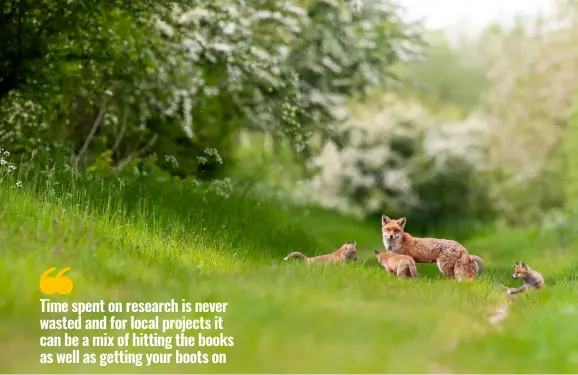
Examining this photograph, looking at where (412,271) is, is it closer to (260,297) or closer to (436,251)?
(436,251)

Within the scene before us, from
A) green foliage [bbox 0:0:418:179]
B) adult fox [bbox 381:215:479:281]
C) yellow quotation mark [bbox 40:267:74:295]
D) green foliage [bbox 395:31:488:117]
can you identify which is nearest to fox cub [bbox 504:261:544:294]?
adult fox [bbox 381:215:479:281]

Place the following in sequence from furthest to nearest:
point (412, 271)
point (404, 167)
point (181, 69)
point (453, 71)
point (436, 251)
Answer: point (453, 71)
point (404, 167)
point (181, 69)
point (436, 251)
point (412, 271)

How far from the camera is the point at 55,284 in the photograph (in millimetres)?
5590

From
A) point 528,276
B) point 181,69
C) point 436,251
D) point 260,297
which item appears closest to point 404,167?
point 181,69

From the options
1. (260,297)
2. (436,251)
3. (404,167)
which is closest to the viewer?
(260,297)

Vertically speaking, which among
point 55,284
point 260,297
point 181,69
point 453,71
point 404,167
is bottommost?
point 260,297

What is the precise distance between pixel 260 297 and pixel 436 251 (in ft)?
11.3

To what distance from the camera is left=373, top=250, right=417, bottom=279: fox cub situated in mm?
8148

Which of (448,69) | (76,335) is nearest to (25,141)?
(76,335)

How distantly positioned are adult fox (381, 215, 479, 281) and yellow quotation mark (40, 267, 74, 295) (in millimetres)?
3894

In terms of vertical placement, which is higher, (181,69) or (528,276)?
(181,69)

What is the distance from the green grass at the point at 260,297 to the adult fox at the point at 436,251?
0.20 m

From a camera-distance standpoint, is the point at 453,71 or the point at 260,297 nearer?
the point at 260,297

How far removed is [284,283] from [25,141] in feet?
22.8
